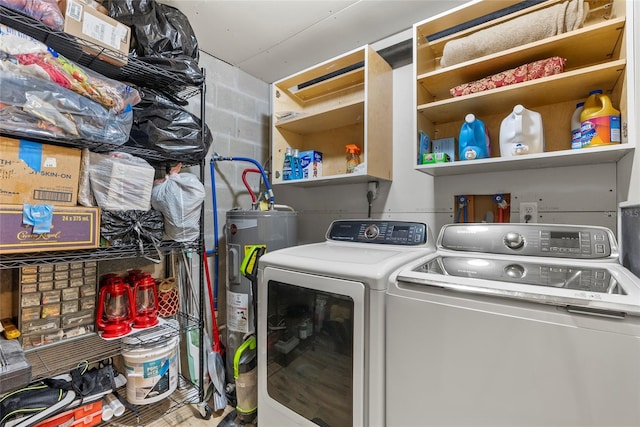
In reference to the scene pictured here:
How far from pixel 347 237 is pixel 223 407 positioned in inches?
49.2

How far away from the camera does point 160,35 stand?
1.45 meters

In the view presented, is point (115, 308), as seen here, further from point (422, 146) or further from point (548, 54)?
point (548, 54)

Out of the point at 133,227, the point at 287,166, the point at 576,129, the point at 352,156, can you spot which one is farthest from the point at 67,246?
the point at 576,129

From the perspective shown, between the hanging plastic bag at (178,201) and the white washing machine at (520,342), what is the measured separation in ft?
3.64

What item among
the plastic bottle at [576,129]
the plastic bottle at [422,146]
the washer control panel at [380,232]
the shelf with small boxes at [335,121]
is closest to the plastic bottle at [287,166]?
the shelf with small boxes at [335,121]

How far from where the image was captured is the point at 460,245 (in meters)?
1.37

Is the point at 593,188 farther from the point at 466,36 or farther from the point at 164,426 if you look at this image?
the point at 164,426

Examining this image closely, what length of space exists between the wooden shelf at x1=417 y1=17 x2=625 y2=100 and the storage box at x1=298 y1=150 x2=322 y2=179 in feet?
2.68

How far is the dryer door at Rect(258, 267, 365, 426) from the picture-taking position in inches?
41.8

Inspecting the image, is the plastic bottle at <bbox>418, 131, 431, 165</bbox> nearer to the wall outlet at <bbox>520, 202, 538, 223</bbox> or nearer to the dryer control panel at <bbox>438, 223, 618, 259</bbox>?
the dryer control panel at <bbox>438, 223, 618, 259</bbox>

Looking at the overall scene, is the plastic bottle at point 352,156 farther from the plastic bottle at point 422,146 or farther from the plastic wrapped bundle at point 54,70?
the plastic wrapped bundle at point 54,70

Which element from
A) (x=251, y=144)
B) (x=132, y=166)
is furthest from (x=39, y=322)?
(x=251, y=144)

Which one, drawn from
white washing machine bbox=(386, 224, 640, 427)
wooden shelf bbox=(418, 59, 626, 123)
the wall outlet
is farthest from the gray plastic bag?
the wall outlet

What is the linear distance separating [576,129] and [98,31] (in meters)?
2.11
